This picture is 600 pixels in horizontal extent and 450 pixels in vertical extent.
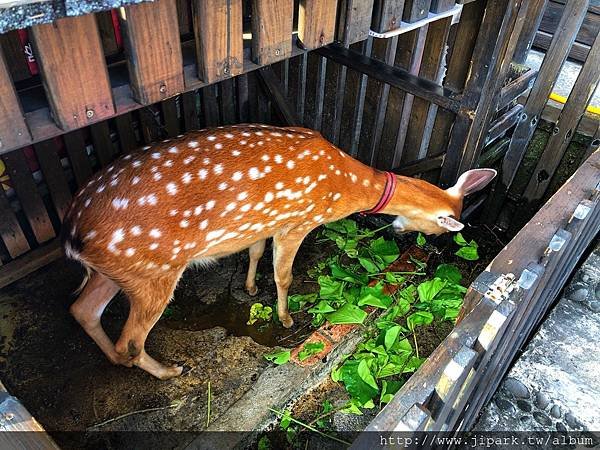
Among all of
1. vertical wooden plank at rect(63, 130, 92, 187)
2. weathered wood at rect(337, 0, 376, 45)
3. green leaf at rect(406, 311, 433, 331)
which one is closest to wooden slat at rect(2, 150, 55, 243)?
vertical wooden plank at rect(63, 130, 92, 187)

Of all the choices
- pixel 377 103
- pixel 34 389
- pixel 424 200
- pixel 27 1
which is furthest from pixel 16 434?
pixel 377 103

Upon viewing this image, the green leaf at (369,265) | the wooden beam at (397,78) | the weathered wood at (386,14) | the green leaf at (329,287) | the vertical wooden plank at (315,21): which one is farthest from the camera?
the green leaf at (369,265)

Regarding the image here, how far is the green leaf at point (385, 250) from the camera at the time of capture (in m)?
4.21

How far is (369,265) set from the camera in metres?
4.11

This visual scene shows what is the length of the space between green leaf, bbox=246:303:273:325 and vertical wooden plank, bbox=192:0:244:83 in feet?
6.72

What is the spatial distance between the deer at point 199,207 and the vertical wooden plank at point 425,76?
0.52 metres

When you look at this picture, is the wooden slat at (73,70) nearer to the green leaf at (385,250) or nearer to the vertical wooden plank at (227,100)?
the vertical wooden plank at (227,100)

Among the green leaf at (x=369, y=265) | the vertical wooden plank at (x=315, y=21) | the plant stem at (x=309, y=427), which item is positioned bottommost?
the plant stem at (x=309, y=427)

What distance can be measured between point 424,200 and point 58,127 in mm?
2548

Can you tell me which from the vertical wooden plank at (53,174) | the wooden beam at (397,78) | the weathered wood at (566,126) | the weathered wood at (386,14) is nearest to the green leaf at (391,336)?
the wooden beam at (397,78)

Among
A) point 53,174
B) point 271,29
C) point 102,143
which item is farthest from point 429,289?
point 53,174

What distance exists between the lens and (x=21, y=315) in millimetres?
3656

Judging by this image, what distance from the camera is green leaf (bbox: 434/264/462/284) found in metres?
4.00

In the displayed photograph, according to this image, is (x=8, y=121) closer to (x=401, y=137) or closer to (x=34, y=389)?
(x=34, y=389)
